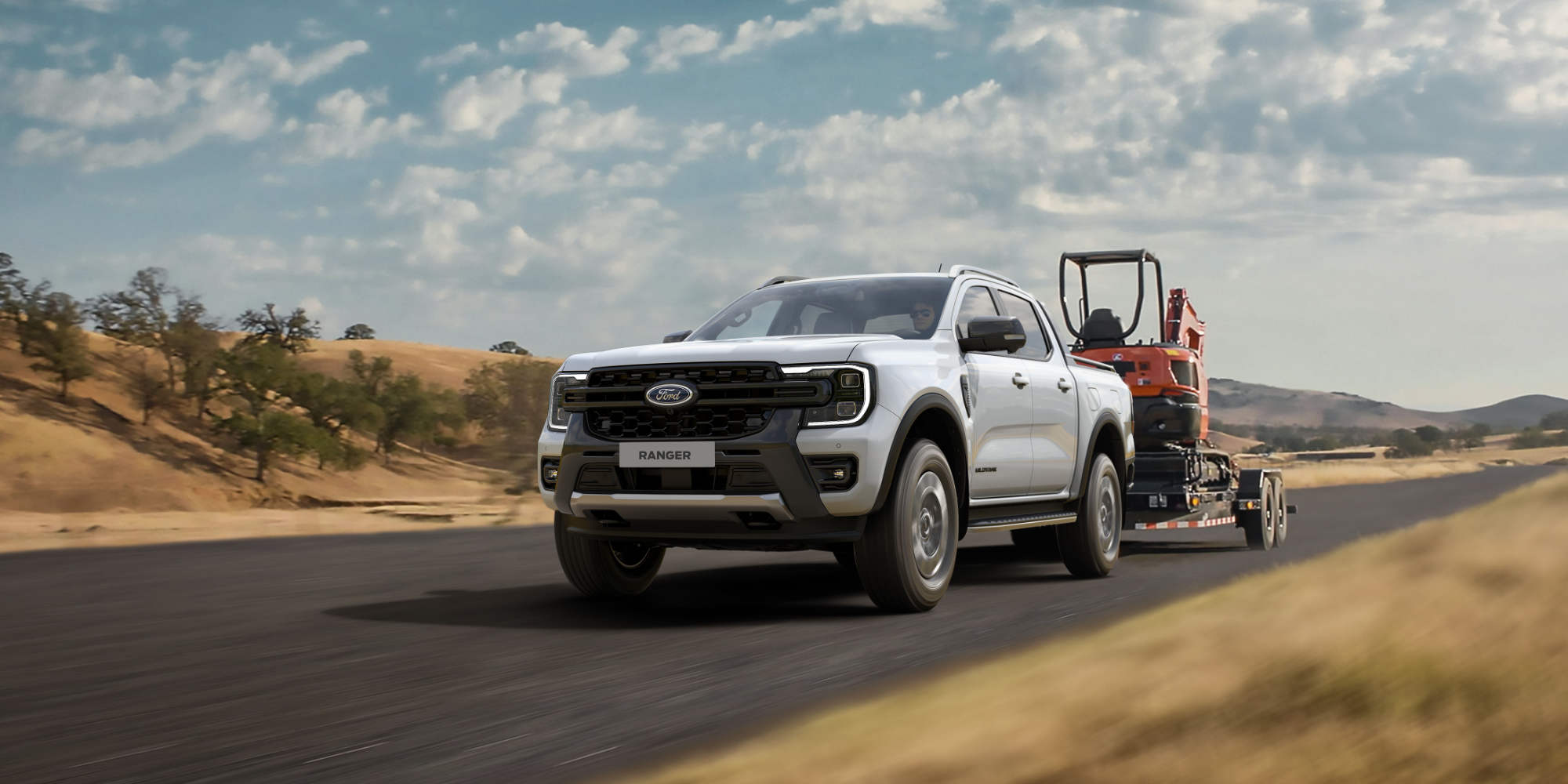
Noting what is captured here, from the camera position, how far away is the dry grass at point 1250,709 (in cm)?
383

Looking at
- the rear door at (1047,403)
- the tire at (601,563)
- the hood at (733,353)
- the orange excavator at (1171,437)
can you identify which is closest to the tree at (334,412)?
the orange excavator at (1171,437)

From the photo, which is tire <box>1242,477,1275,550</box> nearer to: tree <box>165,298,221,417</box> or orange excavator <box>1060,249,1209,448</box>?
orange excavator <box>1060,249,1209,448</box>

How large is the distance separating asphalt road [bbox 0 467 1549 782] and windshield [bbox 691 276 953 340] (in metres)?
1.72

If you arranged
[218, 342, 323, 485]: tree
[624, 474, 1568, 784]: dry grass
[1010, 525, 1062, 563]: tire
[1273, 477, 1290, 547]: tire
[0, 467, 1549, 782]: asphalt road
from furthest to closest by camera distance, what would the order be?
[218, 342, 323, 485]: tree < [1273, 477, 1290, 547]: tire < [1010, 525, 1062, 563]: tire < [0, 467, 1549, 782]: asphalt road < [624, 474, 1568, 784]: dry grass

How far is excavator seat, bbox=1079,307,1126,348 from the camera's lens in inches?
621

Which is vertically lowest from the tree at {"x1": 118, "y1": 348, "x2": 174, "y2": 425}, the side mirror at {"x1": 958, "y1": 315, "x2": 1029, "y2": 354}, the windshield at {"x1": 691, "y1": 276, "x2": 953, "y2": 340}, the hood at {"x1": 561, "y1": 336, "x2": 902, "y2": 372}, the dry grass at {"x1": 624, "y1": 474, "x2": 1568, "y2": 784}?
the dry grass at {"x1": 624, "y1": 474, "x2": 1568, "y2": 784}

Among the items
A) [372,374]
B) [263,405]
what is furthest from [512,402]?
[372,374]

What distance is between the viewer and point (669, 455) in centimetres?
751

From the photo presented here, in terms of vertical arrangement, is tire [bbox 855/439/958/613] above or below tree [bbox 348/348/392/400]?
below

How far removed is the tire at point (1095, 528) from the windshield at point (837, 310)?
2286 millimetres

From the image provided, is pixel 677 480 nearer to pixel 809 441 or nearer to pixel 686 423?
pixel 686 423

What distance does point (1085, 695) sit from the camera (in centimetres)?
472

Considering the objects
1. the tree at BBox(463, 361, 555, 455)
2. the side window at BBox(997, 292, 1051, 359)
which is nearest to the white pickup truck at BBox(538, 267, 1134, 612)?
the side window at BBox(997, 292, 1051, 359)

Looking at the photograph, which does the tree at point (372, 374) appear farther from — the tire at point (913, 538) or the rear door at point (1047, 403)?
the tire at point (913, 538)
